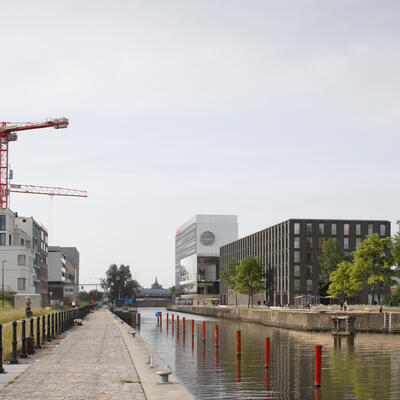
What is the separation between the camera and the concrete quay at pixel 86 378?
1700 cm

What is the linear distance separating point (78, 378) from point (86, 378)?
0.82 ft

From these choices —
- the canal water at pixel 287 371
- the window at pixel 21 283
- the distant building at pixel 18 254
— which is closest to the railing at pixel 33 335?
the canal water at pixel 287 371

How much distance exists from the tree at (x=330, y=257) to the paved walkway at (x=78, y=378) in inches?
3946

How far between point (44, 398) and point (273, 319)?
6889cm

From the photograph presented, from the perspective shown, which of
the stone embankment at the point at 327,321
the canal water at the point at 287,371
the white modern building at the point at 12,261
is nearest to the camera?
the canal water at the point at 287,371

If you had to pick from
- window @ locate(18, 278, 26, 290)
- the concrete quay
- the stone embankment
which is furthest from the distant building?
the concrete quay

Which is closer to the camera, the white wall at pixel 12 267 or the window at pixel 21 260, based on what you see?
the white wall at pixel 12 267

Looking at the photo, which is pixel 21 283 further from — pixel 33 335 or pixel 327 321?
pixel 33 335

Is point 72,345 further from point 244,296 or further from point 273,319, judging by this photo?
point 244,296

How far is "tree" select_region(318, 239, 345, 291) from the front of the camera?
414 feet

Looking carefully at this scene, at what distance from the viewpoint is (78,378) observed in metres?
20.2

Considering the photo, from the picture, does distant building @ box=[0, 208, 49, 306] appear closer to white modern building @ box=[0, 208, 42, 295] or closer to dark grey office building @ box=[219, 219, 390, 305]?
white modern building @ box=[0, 208, 42, 295]

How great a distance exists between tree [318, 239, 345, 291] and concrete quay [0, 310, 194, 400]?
10017 centimetres

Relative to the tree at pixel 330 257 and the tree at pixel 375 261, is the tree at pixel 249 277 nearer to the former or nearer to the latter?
the tree at pixel 330 257
